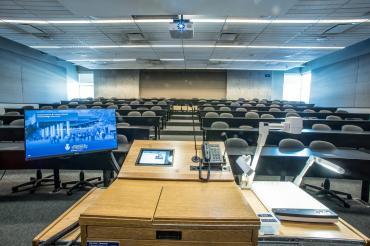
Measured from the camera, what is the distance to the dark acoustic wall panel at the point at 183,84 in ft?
53.4

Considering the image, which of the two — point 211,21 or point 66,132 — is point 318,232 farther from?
point 211,21

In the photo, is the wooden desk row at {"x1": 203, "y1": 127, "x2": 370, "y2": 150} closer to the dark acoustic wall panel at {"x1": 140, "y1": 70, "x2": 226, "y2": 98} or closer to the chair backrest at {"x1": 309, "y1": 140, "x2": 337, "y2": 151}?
the chair backrest at {"x1": 309, "y1": 140, "x2": 337, "y2": 151}

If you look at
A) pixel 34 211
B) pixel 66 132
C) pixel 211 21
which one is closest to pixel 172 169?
pixel 66 132

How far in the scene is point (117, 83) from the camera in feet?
52.8

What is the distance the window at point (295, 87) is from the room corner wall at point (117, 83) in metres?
9.47

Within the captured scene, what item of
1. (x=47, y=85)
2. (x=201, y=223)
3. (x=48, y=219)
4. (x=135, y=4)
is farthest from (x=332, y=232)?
(x=47, y=85)

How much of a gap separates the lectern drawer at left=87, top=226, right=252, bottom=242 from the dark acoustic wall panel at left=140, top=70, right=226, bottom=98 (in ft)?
51.0

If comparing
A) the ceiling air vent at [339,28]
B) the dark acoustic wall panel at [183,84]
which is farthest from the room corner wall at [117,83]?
the ceiling air vent at [339,28]

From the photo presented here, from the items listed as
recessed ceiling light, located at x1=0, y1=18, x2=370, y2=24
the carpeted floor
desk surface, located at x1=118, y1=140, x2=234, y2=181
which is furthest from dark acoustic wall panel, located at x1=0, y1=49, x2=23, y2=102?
desk surface, located at x1=118, y1=140, x2=234, y2=181

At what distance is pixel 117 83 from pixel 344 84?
39.9ft

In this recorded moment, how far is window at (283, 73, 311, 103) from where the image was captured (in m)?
15.1

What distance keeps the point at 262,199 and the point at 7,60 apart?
33.5 feet

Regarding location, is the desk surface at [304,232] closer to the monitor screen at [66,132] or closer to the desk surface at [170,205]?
the desk surface at [170,205]

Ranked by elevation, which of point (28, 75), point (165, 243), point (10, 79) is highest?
point (28, 75)
